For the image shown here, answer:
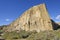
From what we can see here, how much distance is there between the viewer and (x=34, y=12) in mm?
66375

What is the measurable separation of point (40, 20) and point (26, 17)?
223 inches

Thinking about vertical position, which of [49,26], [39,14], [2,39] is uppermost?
[39,14]

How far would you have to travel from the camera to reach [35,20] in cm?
6469

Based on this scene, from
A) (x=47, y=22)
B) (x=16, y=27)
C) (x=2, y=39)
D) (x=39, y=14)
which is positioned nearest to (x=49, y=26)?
(x=47, y=22)

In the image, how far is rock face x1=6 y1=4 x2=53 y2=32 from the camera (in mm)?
62656

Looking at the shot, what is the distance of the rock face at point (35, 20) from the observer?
6266 cm

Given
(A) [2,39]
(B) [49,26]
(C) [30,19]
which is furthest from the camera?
(C) [30,19]

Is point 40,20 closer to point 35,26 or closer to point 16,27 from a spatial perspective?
point 35,26

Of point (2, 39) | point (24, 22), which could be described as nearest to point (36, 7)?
point (24, 22)

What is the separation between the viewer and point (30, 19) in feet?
216

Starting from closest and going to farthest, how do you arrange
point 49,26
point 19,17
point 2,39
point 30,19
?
point 2,39 < point 49,26 < point 30,19 < point 19,17

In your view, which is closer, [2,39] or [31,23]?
[2,39]

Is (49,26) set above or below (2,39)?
above

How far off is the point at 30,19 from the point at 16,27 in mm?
5979
